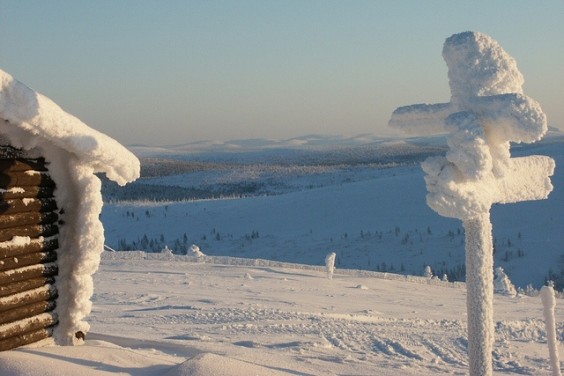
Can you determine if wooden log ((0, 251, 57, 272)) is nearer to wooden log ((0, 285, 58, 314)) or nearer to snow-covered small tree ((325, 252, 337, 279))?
wooden log ((0, 285, 58, 314))

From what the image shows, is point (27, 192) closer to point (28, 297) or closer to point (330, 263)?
point (28, 297)

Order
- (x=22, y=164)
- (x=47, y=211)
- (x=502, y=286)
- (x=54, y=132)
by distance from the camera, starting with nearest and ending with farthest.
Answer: (x=54, y=132) → (x=22, y=164) → (x=47, y=211) → (x=502, y=286)

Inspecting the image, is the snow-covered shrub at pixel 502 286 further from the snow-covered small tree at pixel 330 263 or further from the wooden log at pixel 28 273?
the wooden log at pixel 28 273

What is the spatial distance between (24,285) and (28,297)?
0.14m

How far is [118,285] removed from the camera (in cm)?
1288

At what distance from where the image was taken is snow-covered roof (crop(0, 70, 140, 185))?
6027mm

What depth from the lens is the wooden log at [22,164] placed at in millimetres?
6395

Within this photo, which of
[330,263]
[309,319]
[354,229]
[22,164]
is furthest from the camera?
[354,229]

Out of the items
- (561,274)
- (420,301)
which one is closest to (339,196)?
(561,274)

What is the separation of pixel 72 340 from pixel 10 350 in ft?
2.96

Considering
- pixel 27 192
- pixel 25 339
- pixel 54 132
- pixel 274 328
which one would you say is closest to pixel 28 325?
pixel 25 339

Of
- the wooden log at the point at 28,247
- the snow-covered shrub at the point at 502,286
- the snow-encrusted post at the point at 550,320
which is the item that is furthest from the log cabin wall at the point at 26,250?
the snow-covered shrub at the point at 502,286

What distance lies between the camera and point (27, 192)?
22.0 feet

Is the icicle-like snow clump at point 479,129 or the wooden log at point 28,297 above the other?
the icicle-like snow clump at point 479,129
